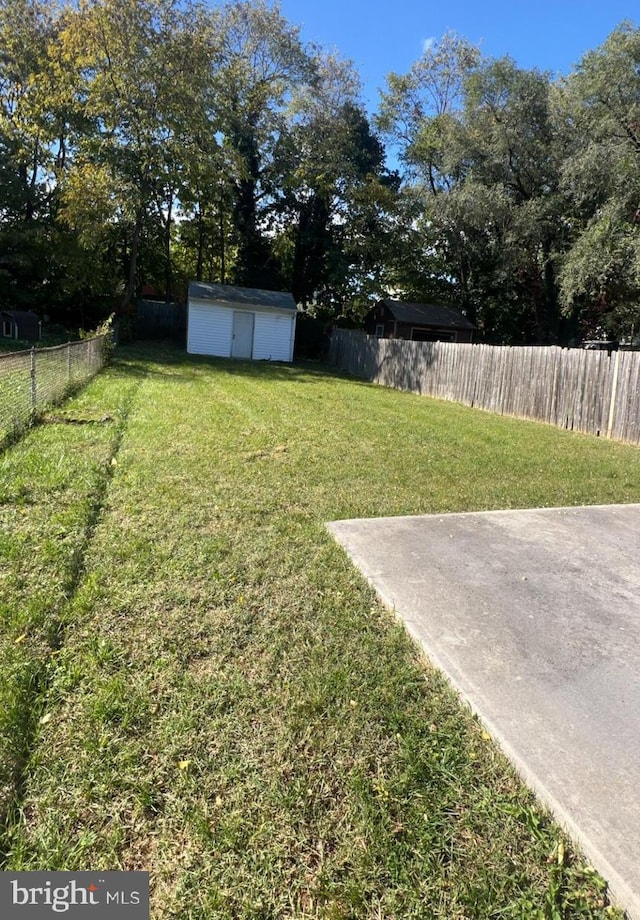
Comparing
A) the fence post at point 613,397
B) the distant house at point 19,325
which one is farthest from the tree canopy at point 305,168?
the fence post at point 613,397

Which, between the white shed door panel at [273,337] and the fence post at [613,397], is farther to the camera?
the white shed door panel at [273,337]

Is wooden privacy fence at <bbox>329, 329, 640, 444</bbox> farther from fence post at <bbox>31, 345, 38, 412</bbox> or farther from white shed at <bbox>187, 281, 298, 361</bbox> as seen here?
fence post at <bbox>31, 345, 38, 412</bbox>

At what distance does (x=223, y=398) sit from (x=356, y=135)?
850 inches

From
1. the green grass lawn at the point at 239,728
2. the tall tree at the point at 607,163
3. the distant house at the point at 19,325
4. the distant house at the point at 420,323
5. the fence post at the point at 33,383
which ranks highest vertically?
the tall tree at the point at 607,163

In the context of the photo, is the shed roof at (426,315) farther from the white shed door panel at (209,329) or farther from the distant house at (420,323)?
the white shed door panel at (209,329)

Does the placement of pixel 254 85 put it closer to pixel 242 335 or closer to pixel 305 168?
pixel 305 168

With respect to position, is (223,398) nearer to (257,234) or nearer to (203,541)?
(203,541)

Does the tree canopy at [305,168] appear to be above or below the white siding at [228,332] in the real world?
above

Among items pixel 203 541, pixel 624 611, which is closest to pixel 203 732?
pixel 203 541

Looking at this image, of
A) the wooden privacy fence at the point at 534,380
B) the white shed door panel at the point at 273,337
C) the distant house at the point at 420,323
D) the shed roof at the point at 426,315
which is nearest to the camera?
the wooden privacy fence at the point at 534,380

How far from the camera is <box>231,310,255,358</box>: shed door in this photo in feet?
73.6

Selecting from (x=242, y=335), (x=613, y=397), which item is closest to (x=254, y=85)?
(x=242, y=335)

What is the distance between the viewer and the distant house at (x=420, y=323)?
2447cm

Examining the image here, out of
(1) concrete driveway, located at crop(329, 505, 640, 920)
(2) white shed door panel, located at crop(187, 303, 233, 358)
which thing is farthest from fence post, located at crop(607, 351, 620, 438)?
(2) white shed door panel, located at crop(187, 303, 233, 358)
